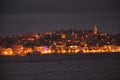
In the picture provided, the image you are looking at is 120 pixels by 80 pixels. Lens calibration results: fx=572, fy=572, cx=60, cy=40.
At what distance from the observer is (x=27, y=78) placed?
47.9 meters

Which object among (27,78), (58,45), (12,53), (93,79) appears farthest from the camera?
(58,45)

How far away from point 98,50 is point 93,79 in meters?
57.4

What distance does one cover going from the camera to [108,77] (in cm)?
4603

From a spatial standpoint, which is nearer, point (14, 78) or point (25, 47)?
point (14, 78)

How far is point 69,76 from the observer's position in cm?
4891

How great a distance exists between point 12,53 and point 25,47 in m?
3.84

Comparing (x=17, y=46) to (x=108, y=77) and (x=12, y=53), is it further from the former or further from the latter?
(x=108, y=77)

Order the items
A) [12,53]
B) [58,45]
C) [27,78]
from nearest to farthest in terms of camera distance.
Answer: [27,78]
[12,53]
[58,45]

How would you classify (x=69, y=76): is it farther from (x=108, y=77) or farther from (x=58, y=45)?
(x=58, y=45)

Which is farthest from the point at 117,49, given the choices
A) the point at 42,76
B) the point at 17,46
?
the point at 42,76

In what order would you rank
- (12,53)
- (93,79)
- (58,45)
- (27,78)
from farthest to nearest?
(58,45) < (12,53) < (27,78) < (93,79)

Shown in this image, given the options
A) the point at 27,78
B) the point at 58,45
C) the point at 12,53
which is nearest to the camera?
the point at 27,78

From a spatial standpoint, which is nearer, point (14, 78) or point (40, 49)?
point (14, 78)

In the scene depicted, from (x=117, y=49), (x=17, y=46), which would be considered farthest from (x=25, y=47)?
(x=117, y=49)
